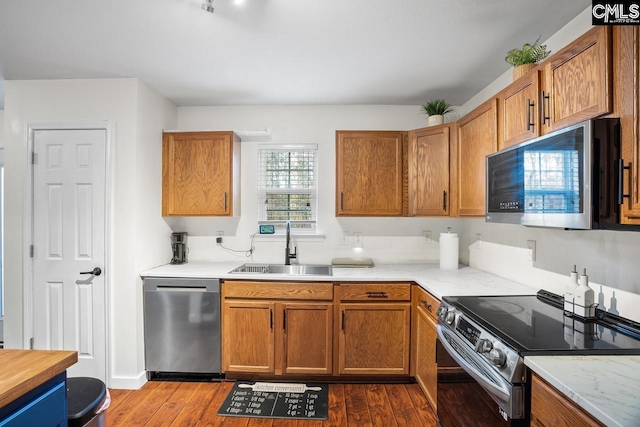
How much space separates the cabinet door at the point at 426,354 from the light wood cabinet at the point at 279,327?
2.22 feet

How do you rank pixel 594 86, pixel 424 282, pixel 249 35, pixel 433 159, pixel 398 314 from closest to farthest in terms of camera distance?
pixel 594 86 < pixel 249 35 < pixel 424 282 < pixel 398 314 < pixel 433 159

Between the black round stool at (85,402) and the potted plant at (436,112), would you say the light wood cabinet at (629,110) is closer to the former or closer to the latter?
the potted plant at (436,112)

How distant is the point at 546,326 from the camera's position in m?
1.39

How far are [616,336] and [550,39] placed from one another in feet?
5.75

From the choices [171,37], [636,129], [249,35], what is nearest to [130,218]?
[171,37]

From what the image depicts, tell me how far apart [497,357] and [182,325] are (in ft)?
7.44

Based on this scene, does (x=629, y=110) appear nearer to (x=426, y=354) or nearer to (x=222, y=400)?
(x=426, y=354)

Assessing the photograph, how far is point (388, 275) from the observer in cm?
249

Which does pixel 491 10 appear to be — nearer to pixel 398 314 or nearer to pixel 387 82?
pixel 387 82

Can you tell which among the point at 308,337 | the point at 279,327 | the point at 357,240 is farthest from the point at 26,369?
the point at 357,240

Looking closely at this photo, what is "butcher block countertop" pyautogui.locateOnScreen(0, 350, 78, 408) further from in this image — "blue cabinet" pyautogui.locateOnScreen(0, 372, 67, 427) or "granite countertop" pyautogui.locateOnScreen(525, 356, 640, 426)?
"granite countertop" pyautogui.locateOnScreen(525, 356, 640, 426)

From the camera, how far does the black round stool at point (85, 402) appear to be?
4.00 feet

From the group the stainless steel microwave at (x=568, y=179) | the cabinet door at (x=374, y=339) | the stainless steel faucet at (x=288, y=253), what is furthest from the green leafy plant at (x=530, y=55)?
the stainless steel faucet at (x=288, y=253)

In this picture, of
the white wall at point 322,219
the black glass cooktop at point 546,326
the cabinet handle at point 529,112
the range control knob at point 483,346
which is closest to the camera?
the black glass cooktop at point 546,326
